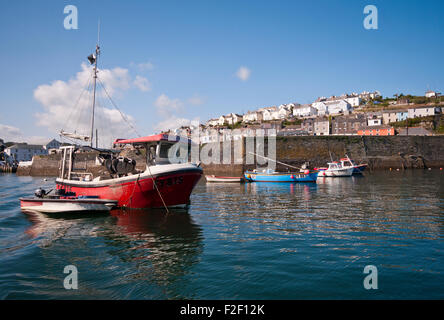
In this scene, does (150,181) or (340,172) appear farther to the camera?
(340,172)

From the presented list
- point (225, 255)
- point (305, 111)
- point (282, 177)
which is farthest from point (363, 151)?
point (305, 111)

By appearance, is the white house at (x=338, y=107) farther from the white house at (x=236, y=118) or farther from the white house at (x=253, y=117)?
the white house at (x=236, y=118)

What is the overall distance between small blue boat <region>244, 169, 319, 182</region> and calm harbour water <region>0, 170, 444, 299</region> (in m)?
20.2

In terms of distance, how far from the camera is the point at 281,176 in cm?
3641

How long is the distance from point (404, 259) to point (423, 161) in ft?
206

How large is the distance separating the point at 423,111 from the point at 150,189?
4016 inches

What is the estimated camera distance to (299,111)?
5054 inches

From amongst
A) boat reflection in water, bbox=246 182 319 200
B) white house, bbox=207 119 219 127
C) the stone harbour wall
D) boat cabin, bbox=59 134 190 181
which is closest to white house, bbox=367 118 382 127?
the stone harbour wall

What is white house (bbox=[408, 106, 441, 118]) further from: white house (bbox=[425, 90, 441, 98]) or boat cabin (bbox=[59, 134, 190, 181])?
boat cabin (bbox=[59, 134, 190, 181])

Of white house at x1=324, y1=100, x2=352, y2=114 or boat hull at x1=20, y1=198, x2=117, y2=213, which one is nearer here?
boat hull at x1=20, y1=198, x2=117, y2=213

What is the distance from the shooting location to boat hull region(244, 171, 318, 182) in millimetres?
34625

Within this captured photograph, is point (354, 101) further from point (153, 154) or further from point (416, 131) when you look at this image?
point (153, 154)
